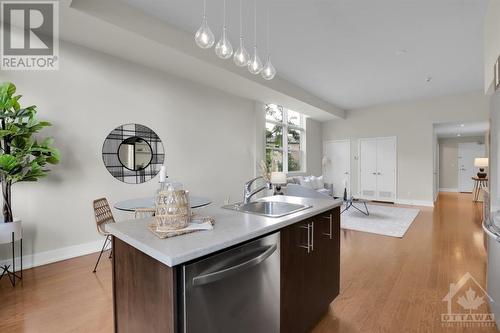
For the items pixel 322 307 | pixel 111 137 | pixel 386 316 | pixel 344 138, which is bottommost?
pixel 386 316

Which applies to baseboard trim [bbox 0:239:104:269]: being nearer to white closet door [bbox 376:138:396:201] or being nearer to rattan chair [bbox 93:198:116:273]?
rattan chair [bbox 93:198:116:273]

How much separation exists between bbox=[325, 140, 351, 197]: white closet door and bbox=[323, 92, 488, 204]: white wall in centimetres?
75

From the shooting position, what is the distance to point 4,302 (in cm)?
213

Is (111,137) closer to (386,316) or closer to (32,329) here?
(32,329)

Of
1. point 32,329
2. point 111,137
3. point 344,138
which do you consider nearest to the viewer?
point 32,329

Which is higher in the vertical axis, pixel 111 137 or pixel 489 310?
pixel 111 137

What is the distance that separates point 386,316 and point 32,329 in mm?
2716

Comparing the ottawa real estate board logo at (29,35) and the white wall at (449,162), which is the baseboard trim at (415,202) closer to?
the white wall at (449,162)

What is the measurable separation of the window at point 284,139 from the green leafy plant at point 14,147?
472cm

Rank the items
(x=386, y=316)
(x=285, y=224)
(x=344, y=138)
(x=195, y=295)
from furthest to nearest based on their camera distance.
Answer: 1. (x=344, y=138)
2. (x=386, y=316)
3. (x=285, y=224)
4. (x=195, y=295)

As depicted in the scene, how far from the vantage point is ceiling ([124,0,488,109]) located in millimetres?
2771

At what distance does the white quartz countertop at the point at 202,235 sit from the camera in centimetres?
97

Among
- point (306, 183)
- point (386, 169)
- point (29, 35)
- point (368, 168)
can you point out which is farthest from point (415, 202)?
point (29, 35)

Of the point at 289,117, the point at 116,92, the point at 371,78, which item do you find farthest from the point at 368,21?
the point at 289,117
